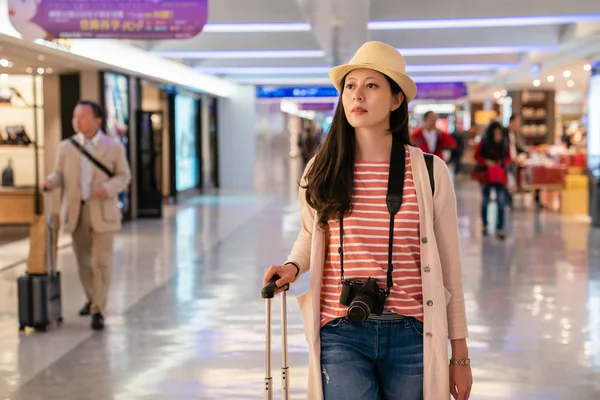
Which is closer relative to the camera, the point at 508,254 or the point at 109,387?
the point at 109,387

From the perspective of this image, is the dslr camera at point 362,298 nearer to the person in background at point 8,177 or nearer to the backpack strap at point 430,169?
the backpack strap at point 430,169

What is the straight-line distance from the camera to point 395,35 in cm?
1510

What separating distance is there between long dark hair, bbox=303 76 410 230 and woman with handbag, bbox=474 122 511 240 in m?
10.0

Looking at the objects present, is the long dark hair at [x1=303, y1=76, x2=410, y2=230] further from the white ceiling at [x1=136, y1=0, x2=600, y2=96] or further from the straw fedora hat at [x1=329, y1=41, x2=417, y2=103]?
the white ceiling at [x1=136, y1=0, x2=600, y2=96]

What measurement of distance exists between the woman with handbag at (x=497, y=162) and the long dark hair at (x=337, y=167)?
10027mm

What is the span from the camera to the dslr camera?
8.11ft

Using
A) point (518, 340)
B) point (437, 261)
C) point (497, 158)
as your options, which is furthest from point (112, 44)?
point (437, 261)

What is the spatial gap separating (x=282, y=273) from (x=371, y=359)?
13.8 inches

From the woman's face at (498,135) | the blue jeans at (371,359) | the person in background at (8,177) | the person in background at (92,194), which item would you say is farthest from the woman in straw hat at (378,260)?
the person in background at (8,177)

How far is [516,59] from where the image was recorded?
1903 cm

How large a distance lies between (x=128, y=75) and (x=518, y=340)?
10.9 m

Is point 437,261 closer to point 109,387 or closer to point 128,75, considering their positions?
point 109,387

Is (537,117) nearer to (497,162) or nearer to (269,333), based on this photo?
(497,162)

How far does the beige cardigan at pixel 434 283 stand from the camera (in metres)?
2.60
